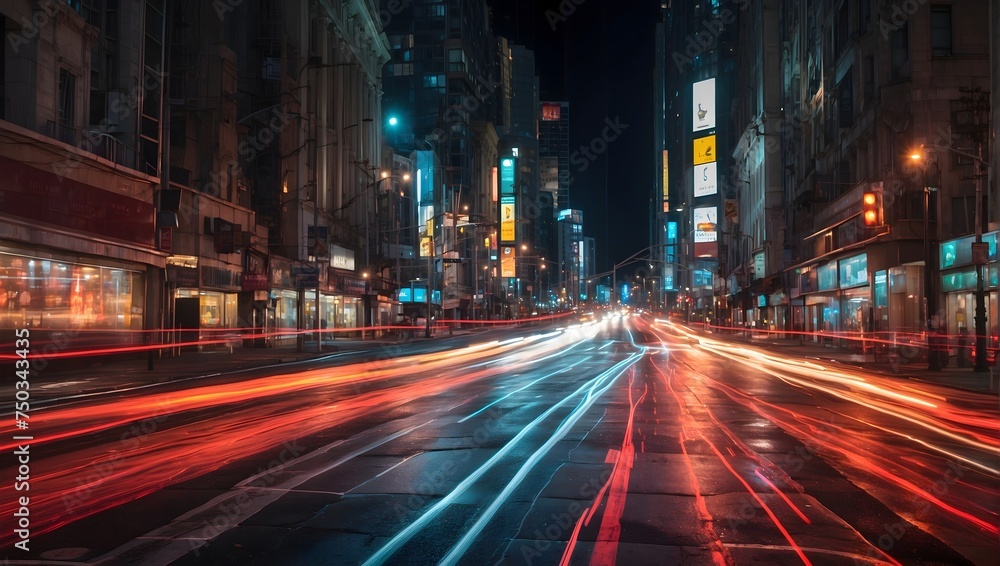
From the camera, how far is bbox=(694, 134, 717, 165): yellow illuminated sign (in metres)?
118

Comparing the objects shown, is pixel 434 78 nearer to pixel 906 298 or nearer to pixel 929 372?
pixel 906 298

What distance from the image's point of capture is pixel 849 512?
8.47 metres

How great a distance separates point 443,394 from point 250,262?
28.4 m

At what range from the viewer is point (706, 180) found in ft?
391

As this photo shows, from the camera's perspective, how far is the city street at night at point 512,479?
280 inches

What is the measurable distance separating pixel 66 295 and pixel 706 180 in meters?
103

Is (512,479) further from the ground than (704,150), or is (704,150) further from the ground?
(704,150)

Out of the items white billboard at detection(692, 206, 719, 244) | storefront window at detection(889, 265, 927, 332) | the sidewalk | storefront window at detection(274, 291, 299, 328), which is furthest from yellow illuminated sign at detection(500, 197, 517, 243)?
storefront window at detection(889, 265, 927, 332)

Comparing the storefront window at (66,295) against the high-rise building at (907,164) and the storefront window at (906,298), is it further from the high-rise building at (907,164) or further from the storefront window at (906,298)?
the storefront window at (906,298)

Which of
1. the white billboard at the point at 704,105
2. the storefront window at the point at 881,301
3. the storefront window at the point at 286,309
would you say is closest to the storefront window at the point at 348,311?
the storefront window at the point at 286,309

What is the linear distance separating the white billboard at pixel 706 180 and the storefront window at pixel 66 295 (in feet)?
318

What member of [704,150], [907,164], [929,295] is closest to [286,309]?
[907,164]

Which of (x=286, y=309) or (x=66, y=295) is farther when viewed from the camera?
(x=286, y=309)

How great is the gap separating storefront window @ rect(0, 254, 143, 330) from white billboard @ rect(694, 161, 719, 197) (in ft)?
318
